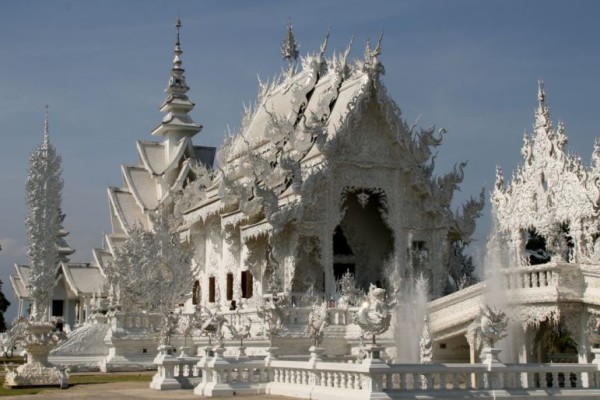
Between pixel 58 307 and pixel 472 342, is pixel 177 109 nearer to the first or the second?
pixel 58 307

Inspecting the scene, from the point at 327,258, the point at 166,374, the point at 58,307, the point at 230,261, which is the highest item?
the point at 230,261

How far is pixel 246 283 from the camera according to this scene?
1056 inches

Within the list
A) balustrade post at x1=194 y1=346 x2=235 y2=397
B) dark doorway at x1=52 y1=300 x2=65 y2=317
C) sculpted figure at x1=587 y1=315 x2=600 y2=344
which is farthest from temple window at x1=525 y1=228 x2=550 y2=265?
balustrade post at x1=194 y1=346 x2=235 y2=397

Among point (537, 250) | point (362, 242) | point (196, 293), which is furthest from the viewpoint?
point (537, 250)

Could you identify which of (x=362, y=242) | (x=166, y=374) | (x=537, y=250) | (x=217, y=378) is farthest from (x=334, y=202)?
(x=537, y=250)

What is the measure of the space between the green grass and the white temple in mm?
1954

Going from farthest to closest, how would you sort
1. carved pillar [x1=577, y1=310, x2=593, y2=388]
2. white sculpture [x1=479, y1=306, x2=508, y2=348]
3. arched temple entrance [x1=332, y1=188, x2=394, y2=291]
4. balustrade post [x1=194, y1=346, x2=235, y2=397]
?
1. arched temple entrance [x1=332, y1=188, x2=394, y2=291]
2. carved pillar [x1=577, y1=310, x2=593, y2=388]
3. balustrade post [x1=194, y1=346, x2=235, y2=397]
4. white sculpture [x1=479, y1=306, x2=508, y2=348]

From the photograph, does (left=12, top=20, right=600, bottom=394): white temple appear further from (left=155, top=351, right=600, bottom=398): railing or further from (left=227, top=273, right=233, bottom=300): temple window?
(left=155, top=351, right=600, bottom=398): railing

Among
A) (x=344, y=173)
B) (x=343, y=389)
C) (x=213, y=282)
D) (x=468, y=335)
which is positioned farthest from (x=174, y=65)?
(x=343, y=389)

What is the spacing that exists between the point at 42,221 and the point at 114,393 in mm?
5069

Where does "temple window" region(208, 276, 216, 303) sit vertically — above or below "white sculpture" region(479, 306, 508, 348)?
above

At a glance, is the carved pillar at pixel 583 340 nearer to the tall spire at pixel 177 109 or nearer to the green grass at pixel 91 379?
the green grass at pixel 91 379

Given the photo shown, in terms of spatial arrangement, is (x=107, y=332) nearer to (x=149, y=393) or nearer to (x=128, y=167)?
(x=149, y=393)

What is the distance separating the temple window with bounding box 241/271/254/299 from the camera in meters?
26.7
